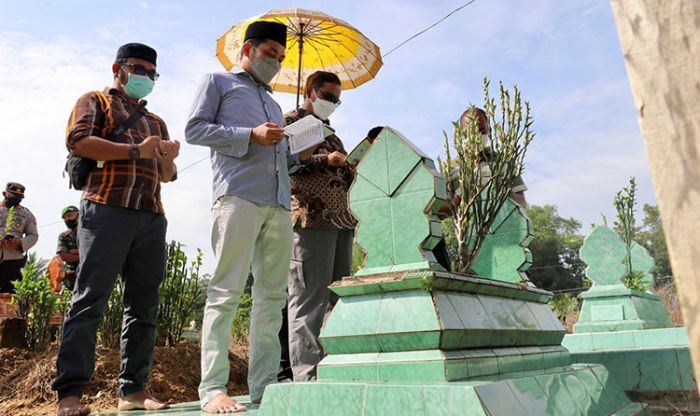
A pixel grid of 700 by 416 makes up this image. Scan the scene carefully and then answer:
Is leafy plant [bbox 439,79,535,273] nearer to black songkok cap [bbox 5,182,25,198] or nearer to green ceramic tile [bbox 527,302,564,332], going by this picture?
green ceramic tile [bbox 527,302,564,332]

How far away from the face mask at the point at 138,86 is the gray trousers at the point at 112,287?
0.73m

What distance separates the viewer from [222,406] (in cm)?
261

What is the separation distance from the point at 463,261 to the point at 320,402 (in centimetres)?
179

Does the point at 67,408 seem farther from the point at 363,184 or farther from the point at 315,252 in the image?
the point at 363,184

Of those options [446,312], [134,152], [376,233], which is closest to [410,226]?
[376,233]

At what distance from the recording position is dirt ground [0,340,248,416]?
488 cm

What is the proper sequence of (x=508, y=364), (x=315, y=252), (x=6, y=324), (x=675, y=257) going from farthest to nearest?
(x=6, y=324) → (x=315, y=252) → (x=508, y=364) → (x=675, y=257)

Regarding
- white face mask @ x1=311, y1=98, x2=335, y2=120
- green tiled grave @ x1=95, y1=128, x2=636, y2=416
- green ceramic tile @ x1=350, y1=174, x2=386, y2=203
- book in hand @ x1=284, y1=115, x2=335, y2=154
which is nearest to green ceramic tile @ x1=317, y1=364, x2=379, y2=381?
green tiled grave @ x1=95, y1=128, x2=636, y2=416

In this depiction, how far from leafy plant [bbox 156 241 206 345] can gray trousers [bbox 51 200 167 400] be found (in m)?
2.82

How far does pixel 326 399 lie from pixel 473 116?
2308mm

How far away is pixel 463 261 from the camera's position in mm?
3727

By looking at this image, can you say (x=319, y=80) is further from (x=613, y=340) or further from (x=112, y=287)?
(x=613, y=340)

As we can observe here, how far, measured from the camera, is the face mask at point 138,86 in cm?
335

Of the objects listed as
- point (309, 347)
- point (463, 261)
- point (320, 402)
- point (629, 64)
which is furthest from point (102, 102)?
point (629, 64)
